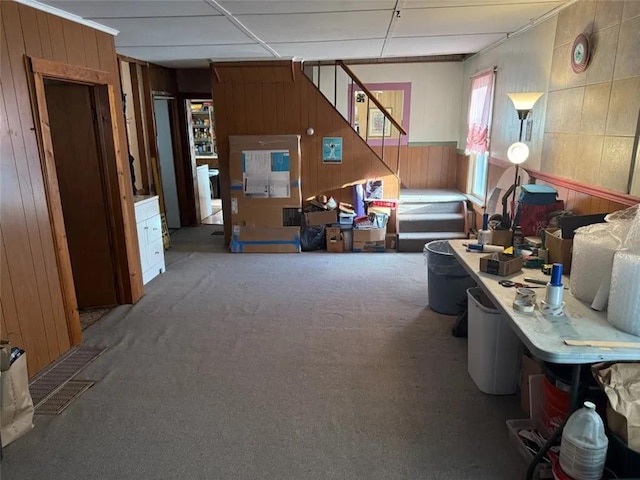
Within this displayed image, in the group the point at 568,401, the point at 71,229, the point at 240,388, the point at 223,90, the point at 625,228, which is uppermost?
the point at 223,90

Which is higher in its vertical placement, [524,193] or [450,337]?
[524,193]

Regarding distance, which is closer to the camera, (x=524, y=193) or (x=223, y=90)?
(x=524, y=193)

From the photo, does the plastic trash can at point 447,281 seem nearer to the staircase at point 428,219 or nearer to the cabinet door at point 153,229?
the staircase at point 428,219

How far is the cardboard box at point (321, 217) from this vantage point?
17.7ft

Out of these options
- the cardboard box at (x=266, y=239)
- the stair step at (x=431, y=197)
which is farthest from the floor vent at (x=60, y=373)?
the stair step at (x=431, y=197)

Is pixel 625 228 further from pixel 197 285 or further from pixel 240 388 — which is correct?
pixel 197 285

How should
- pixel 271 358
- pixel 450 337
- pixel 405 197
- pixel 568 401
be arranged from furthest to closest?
pixel 405 197 < pixel 450 337 < pixel 271 358 < pixel 568 401

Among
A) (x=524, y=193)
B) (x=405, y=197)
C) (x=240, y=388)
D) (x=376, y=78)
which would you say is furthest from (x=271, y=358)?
(x=376, y=78)

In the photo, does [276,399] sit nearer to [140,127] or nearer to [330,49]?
[330,49]

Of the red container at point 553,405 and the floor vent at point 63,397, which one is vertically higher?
the red container at point 553,405

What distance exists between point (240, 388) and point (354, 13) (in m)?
2.75

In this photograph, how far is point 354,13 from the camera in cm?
319

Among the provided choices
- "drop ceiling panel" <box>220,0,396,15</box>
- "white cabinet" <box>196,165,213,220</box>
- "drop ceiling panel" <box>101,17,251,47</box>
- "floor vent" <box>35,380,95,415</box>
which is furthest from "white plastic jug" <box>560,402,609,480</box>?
"white cabinet" <box>196,165,213,220</box>

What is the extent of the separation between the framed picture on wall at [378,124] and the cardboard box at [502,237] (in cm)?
390
